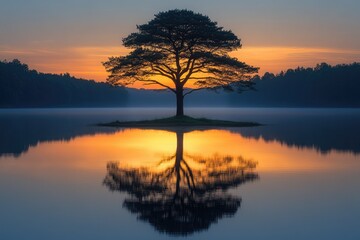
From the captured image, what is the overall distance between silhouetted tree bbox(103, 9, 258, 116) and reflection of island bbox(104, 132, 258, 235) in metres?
35.0

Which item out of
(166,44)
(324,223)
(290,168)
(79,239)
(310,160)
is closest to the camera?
(79,239)

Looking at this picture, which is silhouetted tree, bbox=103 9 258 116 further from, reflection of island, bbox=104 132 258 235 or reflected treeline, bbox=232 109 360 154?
reflection of island, bbox=104 132 258 235

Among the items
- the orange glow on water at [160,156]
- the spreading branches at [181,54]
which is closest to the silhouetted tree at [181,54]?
the spreading branches at [181,54]

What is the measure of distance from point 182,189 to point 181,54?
145ft

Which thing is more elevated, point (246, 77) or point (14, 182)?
point (246, 77)

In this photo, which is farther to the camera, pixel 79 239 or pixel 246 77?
pixel 246 77

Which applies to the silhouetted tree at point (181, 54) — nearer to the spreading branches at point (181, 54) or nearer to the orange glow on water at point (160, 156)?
the spreading branches at point (181, 54)

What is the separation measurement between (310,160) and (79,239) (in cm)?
1383

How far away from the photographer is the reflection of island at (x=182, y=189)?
10336mm

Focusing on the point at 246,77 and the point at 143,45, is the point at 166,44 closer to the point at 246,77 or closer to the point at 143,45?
the point at 143,45

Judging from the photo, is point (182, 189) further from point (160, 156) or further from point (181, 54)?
point (181, 54)

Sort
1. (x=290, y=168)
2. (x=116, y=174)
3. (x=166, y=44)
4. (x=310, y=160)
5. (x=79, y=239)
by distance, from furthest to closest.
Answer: (x=166, y=44)
(x=310, y=160)
(x=290, y=168)
(x=116, y=174)
(x=79, y=239)

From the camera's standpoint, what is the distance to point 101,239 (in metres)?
8.88

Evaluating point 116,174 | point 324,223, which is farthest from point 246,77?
point 324,223
